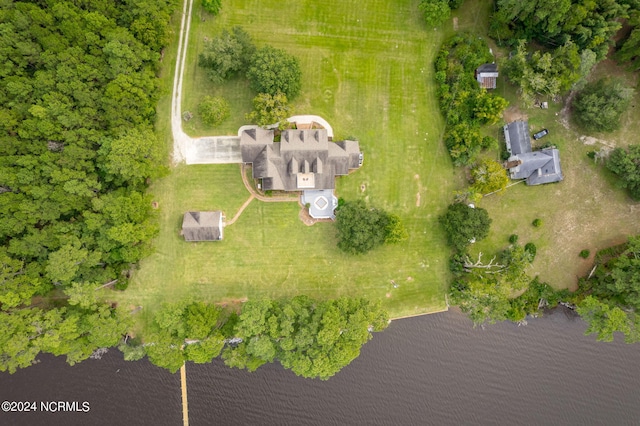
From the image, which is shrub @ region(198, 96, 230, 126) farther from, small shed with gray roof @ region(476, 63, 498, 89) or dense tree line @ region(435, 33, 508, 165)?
small shed with gray roof @ region(476, 63, 498, 89)

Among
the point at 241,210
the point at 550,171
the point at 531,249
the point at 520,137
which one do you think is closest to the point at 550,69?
the point at 520,137

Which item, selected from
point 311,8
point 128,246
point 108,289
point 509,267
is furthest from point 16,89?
point 509,267

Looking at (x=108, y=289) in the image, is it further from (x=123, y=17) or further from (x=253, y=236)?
(x=123, y=17)

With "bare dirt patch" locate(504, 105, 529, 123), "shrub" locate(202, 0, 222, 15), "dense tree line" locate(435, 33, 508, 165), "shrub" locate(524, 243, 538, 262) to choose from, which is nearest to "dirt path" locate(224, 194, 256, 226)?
"shrub" locate(202, 0, 222, 15)

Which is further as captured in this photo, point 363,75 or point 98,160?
point 363,75

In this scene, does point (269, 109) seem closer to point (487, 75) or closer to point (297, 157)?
point (297, 157)

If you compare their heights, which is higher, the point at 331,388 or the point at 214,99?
the point at 214,99
